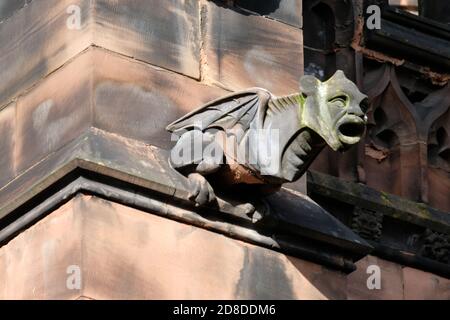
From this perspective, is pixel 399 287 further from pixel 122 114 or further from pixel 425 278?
pixel 122 114

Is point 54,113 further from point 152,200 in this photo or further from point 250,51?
point 250,51

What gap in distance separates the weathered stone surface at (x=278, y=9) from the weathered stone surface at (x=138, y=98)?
65cm

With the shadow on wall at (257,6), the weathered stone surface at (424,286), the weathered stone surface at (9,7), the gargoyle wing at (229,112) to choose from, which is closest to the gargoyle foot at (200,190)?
the gargoyle wing at (229,112)

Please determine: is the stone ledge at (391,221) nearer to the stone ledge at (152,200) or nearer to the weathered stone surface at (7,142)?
the stone ledge at (152,200)

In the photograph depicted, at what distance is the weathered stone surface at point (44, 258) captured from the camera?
11.3 meters

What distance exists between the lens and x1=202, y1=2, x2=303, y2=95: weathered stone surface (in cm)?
1230

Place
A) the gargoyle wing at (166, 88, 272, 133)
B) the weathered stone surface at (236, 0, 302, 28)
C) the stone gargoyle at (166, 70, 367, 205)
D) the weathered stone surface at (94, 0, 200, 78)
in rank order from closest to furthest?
1. the stone gargoyle at (166, 70, 367, 205)
2. the gargoyle wing at (166, 88, 272, 133)
3. the weathered stone surface at (94, 0, 200, 78)
4. the weathered stone surface at (236, 0, 302, 28)

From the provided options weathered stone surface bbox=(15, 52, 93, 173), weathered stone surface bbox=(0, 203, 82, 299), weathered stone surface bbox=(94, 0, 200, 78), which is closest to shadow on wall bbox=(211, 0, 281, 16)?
weathered stone surface bbox=(94, 0, 200, 78)

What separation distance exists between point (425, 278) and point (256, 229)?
6.99ft

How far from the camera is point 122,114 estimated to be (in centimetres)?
1182

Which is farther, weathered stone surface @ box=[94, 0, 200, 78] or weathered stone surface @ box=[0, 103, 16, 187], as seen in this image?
weathered stone surface @ box=[0, 103, 16, 187]

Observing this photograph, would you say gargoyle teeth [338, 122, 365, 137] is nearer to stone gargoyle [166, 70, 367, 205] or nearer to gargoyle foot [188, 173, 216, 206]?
stone gargoyle [166, 70, 367, 205]

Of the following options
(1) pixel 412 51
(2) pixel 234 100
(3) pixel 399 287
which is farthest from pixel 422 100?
(2) pixel 234 100

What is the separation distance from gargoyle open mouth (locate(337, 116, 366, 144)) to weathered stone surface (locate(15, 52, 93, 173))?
3.41ft
